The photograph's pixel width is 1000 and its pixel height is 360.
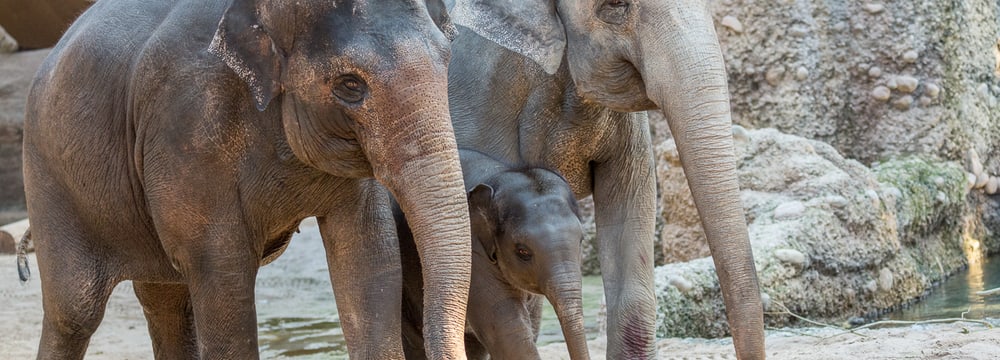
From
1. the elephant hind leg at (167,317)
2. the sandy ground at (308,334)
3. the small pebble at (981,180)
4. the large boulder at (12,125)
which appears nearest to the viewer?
the elephant hind leg at (167,317)

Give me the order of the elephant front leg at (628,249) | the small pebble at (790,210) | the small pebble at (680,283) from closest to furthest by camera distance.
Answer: the elephant front leg at (628,249) < the small pebble at (680,283) < the small pebble at (790,210)

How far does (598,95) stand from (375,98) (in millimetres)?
1149

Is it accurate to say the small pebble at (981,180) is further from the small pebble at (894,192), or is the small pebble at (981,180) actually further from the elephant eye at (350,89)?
the elephant eye at (350,89)

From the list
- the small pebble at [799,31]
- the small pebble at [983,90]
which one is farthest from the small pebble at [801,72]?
the small pebble at [983,90]

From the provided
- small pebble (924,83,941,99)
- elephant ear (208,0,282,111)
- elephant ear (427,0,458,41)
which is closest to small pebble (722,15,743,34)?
small pebble (924,83,941,99)

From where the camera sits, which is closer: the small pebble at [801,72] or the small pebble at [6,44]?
the small pebble at [801,72]

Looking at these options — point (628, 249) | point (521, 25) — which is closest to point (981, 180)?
point (628, 249)

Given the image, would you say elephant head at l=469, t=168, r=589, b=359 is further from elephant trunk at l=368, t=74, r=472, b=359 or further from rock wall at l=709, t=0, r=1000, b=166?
rock wall at l=709, t=0, r=1000, b=166

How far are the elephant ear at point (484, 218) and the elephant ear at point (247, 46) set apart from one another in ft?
3.50

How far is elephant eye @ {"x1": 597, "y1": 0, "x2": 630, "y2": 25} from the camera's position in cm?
473

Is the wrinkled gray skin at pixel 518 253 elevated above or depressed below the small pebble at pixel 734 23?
below

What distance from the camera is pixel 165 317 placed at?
5.52 m

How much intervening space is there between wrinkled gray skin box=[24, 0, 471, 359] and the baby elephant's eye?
510mm

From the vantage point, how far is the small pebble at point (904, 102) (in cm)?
993
